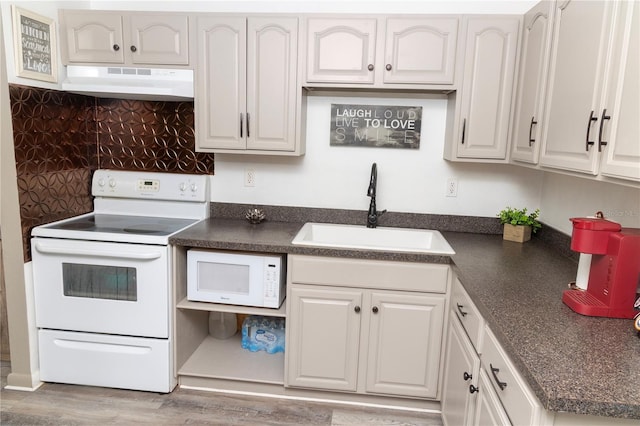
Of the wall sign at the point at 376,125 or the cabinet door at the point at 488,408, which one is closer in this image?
the cabinet door at the point at 488,408

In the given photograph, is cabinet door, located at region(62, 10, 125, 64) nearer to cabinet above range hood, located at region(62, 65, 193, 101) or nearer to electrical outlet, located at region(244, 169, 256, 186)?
cabinet above range hood, located at region(62, 65, 193, 101)

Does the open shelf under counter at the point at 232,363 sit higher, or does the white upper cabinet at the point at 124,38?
the white upper cabinet at the point at 124,38

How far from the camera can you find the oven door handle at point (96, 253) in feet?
7.27

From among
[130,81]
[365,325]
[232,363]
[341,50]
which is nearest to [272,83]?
[341,50]

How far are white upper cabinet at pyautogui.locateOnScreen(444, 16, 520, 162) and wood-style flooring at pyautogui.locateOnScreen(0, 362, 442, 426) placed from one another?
1473 mm

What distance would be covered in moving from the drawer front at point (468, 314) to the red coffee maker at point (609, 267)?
1.04 ft

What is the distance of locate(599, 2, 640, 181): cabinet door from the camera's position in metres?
1.28

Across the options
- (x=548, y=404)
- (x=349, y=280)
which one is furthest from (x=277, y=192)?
(x=548, y=404)

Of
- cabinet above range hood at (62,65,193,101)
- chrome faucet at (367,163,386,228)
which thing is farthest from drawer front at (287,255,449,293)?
cabinet above range hood at (62,65,193,101)

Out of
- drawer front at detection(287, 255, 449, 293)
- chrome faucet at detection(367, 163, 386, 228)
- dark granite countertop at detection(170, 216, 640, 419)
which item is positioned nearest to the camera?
dark granite countertop at detection(170, 216, 640, 419)

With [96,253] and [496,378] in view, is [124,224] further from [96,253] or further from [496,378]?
[496,378]

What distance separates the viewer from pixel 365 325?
2.22 metres

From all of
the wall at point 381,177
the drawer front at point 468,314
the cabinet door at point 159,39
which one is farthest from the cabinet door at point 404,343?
the cabinet door at point 159,39

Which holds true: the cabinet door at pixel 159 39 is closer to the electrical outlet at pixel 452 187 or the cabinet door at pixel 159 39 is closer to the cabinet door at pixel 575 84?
the electrical outlet at pixel 452 187
